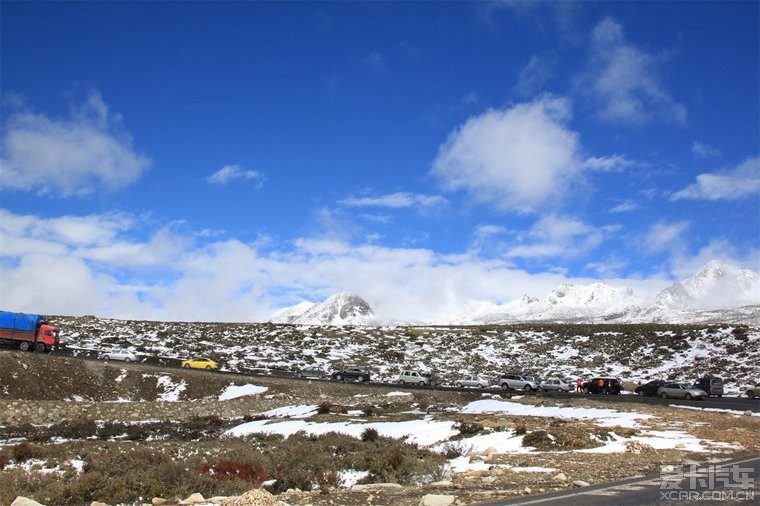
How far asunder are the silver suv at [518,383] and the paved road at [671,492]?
122 ft

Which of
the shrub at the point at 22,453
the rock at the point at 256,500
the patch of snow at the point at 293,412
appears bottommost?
the patch of snow at the point at 293,412

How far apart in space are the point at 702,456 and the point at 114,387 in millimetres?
36973

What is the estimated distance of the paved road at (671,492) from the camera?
972 cm

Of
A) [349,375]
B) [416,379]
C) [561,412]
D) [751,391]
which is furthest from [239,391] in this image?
[751,391]

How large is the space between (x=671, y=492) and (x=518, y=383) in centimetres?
4100

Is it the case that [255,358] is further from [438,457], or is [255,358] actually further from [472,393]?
[438,457]

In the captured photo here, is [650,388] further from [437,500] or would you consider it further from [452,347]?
[437,500]

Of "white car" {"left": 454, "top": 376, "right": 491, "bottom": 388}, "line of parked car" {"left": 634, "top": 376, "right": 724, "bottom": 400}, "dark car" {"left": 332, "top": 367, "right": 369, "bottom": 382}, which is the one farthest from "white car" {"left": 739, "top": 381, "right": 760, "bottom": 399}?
"dark car" {"left": 332, "top": 367, "right": 369, "bottom": 382}

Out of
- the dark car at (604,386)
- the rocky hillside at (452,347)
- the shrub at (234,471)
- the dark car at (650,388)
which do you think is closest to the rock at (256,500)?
the shrub at (234,471)

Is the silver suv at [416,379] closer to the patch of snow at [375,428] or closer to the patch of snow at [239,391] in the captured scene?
the patch of snow at [239,391]

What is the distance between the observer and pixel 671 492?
10508mm

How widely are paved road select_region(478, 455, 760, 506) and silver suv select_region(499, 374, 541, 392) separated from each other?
37.3 m

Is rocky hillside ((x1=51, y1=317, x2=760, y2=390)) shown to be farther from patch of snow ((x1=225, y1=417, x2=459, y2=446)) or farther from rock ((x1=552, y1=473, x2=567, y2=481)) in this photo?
rock ((x1=552, y1=473, x2=567, y2=481))

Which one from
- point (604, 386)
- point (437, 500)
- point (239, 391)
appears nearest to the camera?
point (437, 500)
